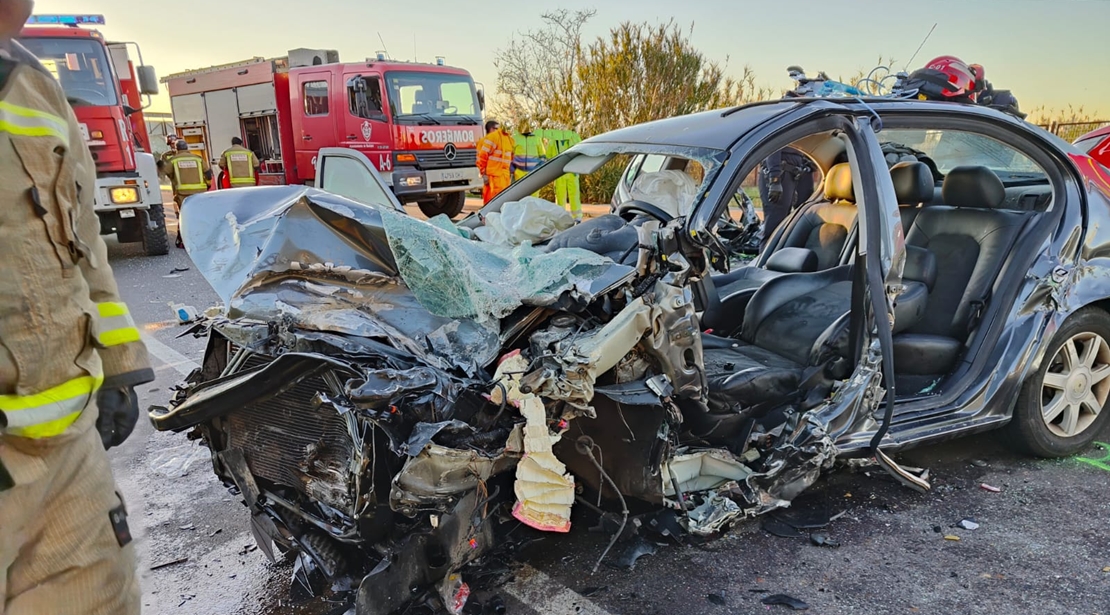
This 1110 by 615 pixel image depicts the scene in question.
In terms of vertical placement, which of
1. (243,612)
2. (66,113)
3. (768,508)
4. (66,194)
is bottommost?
(243,612)

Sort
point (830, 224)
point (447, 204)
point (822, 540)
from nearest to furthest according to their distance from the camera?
point (822, 540)
point (830, 224)
point (447, 204)

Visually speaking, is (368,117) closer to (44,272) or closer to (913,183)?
(913,183)

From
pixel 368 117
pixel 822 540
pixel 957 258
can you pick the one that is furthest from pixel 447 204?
pixel 822 540

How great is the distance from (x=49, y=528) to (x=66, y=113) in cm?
96

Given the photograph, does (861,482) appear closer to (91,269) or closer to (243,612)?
(243,612)

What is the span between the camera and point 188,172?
37.6 feet

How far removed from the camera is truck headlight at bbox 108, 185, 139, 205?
29.6ft

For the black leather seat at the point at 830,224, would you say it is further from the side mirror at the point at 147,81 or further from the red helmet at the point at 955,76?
the side mirror at the point at 147,81

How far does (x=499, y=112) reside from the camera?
21156 mm

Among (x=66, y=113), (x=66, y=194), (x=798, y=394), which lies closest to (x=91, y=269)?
(x=66, y=194)

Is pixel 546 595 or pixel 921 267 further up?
pixel 921 267

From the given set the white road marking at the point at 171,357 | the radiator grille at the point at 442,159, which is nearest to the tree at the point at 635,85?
the radiator grille at the point at 442,159

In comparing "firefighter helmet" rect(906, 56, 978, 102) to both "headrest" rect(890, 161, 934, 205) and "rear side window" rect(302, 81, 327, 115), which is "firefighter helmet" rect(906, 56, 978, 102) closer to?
"headrest" rect(890, 161, 934, 205)

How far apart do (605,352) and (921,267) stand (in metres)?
2.10
